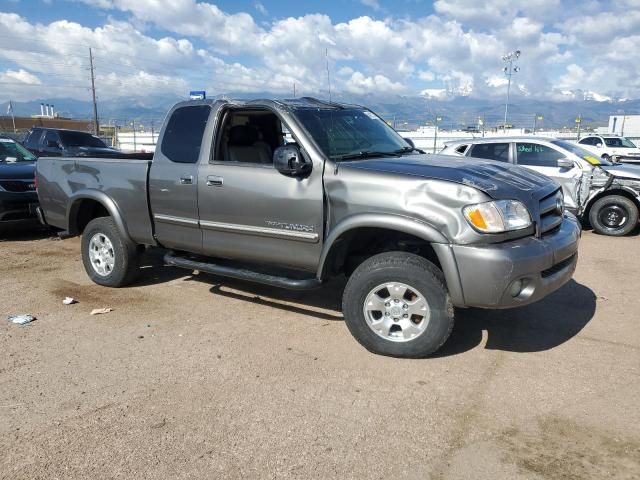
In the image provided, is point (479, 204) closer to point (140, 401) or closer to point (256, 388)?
point (256, 388)

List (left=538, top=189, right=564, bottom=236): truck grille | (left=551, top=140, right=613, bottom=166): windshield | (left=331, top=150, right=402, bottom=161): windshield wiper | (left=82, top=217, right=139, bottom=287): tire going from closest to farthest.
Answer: (left=538, top=189, right=564, bottom=236): truck grille → (left=331, top=150, right=402, bottom=161): windshield wiper → (left=82, top=217, right=139, bottom=287): tire → (left=551, top=140, right=613, bottom=166): windshield

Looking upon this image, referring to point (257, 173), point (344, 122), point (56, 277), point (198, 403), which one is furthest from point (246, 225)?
point (56, 277)

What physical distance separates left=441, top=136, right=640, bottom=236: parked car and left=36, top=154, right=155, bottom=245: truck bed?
5.56m

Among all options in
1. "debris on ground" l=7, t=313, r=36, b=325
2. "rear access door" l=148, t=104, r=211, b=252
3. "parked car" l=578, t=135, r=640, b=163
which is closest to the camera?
"debris on ground" l=7, t=313, r=36, b=325

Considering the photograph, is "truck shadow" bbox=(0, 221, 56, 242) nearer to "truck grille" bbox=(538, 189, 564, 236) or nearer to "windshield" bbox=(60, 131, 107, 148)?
"windshield" bbox=(60, 131, 107, 148)

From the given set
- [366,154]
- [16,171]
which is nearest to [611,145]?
[366,154]

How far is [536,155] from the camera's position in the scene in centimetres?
945

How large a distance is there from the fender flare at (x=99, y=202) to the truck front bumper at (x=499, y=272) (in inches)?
136

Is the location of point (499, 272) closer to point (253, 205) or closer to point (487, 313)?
point (487, 313)

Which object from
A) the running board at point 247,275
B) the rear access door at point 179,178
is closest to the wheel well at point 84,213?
the rear access door at point 179,178

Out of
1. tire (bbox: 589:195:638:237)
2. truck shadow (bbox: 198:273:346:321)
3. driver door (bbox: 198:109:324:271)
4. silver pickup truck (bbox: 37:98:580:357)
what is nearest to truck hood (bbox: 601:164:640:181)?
tire (bbox: 589:195:638:237)

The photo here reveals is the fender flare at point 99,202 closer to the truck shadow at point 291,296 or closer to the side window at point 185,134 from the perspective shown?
the side window at point 185,134

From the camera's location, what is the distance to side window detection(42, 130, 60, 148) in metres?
14.7

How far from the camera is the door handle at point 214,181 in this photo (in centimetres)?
470
